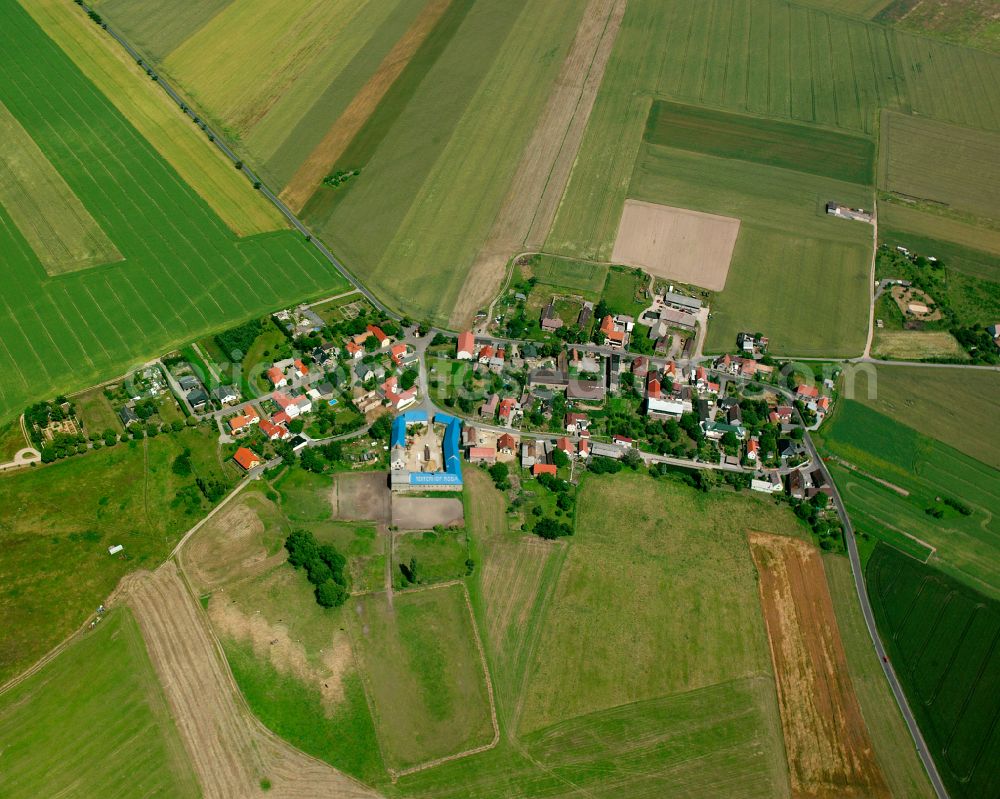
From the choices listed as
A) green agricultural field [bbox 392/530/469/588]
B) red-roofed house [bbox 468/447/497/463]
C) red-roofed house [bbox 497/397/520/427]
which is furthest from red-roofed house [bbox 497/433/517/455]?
green agricultural field [bbox 392/530/469/588]

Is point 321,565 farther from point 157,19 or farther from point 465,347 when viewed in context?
point 157,19

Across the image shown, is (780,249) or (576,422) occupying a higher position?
(780,249)

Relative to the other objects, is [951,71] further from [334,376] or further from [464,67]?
[334,376]

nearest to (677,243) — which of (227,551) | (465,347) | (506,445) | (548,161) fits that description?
(548,161)

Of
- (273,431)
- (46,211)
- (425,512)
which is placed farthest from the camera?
(46,211)

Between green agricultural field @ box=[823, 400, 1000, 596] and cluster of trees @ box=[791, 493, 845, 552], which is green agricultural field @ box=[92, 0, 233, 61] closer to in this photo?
cluster of trees @ box=[791, 493, 845, 552]
